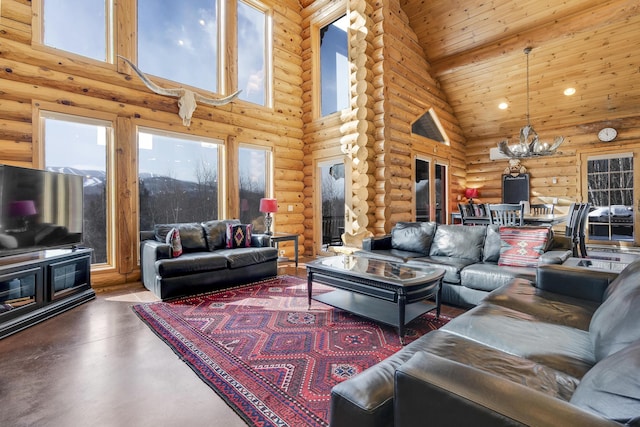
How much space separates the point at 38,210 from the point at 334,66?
5.28 metres

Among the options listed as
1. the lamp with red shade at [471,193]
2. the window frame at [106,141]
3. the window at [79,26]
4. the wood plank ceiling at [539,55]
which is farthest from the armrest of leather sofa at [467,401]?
the lamp with red shade at [471,193]

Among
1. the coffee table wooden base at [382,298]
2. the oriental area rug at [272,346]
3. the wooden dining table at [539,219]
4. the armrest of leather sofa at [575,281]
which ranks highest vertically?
the wooden dining table at [539,219]

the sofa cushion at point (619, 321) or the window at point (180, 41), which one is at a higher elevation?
the window at point (180, 41)

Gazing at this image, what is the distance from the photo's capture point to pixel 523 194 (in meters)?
7.53

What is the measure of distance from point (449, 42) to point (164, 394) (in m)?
7.15

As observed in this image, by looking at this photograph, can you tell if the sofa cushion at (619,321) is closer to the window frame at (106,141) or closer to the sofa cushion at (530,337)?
the sofa cushion at (530,337)

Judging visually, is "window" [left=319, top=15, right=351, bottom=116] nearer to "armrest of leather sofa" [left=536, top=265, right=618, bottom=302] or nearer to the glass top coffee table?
the glass top coffee table

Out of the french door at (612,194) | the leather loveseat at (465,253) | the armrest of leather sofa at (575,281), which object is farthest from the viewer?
the french door at (612,194)

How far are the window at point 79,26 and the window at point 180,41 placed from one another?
438 mm

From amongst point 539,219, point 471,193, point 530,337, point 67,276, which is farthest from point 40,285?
point 471,193

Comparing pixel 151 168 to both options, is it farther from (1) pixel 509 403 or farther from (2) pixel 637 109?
(2) pixel 637 109

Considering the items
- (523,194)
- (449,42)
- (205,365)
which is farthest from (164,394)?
(523,194)

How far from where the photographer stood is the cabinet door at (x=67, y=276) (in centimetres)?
301

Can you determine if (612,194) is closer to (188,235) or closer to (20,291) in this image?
(188,235)
